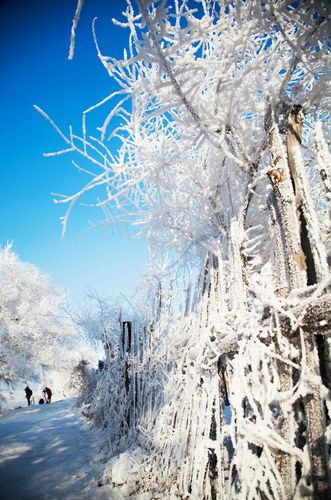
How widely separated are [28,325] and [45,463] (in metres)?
15.6

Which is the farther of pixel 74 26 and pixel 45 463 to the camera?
pixel 45 463

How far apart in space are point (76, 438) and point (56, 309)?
55.8 feet

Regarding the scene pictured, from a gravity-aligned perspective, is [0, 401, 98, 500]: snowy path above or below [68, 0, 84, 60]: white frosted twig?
below

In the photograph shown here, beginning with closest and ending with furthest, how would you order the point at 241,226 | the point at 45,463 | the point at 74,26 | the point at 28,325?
1. the point at 74,26
2. the point at 241,226
3. the point at 45,463
4. the point at 28,325

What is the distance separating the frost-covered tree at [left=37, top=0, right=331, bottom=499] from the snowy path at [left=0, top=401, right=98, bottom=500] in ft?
3.75

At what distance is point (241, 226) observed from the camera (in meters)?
2.11

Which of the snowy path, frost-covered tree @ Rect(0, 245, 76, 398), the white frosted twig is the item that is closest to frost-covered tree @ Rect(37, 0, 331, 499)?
the white frosted twig

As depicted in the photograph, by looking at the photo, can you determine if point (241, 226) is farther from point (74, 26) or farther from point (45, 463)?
point (45, 463)

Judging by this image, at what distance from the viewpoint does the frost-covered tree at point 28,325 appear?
16578 millimetres

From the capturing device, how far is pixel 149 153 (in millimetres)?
2426

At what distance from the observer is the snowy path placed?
3186mm

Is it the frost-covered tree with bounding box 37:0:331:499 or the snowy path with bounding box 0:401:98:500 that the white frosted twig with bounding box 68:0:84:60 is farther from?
the snowy path with bounding box 0:401:98:500

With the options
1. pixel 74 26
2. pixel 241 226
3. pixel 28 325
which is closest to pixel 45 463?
pixel 241 226

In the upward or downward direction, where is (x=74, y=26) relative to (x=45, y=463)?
upward
